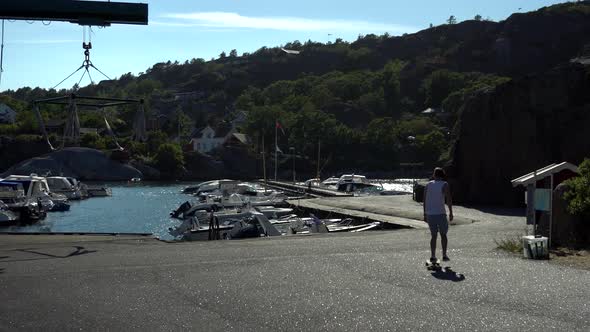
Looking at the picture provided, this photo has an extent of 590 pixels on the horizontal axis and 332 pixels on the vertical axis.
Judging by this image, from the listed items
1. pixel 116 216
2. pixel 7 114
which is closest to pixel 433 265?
pixel 116 216

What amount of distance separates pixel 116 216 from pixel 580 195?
169 feet

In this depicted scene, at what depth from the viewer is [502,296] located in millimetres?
10383

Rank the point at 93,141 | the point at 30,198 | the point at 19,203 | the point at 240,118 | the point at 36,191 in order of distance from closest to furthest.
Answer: the point at 19,203
the point at 30,198
the point at 36,191
the point at 93,141
the point at 240,118

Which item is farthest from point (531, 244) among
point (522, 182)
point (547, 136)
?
point (547, 136)

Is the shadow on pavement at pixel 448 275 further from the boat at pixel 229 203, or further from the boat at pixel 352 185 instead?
the boat at pixel 352 185

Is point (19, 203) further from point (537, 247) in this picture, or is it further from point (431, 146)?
point (431, 146)

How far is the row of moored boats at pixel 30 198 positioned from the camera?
53.3m

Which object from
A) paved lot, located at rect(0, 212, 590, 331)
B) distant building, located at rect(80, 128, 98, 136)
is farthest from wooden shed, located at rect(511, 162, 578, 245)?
distant building, located at rect(80, 128, 98, 136)

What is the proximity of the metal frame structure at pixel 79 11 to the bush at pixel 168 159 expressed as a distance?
120 meters

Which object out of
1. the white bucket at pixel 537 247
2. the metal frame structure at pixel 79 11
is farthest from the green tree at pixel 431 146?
the white bucket at pixel 537 247

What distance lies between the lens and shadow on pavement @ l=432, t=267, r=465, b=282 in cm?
1199

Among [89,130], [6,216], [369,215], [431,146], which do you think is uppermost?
[89,130]

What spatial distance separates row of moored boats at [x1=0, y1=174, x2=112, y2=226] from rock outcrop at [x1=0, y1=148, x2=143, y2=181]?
27.7m

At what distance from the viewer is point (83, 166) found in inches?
4998
